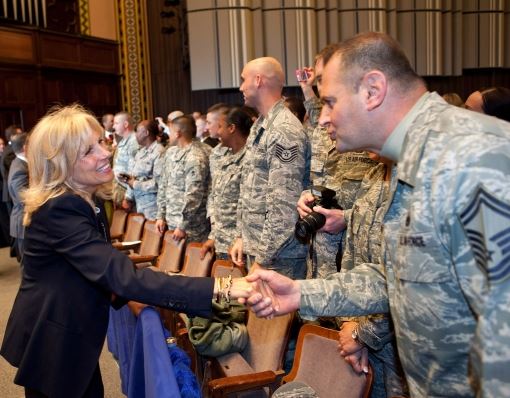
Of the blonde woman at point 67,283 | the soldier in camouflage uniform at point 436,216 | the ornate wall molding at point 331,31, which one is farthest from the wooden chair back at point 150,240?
the ornate wall molding at point 331,31

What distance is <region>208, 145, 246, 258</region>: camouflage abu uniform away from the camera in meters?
3.46

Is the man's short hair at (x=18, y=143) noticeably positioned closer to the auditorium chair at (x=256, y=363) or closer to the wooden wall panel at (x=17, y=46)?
the wooden wall panel at (x=17, y=46)

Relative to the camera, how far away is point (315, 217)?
208 centimetres

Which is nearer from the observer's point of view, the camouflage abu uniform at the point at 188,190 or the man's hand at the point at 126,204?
the camouflage abu uniform at the point at 188,190

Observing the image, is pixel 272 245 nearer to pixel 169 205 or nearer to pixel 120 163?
pixel 169 205

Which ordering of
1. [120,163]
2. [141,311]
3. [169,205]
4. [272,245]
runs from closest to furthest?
[141,311], [272,245], [169,205], [120,163]

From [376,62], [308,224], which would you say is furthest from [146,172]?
[376,62]

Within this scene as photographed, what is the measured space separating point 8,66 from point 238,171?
253 inches

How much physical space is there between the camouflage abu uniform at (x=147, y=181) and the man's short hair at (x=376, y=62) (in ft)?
13.4

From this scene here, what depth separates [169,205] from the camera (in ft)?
14.7

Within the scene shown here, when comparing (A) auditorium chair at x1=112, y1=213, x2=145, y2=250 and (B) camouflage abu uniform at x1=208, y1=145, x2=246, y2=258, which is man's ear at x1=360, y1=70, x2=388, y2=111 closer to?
(B) camouflage abu uniform at x1=208, y1=145, x2=246, y2=258

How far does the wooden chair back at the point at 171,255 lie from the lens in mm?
3676

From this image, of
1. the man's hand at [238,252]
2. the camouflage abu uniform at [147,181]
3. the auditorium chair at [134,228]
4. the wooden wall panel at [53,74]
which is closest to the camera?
the man's hand at [238,252]

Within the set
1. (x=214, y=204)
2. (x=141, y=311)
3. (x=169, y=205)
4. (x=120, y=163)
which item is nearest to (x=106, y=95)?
(x=120, y=163)
